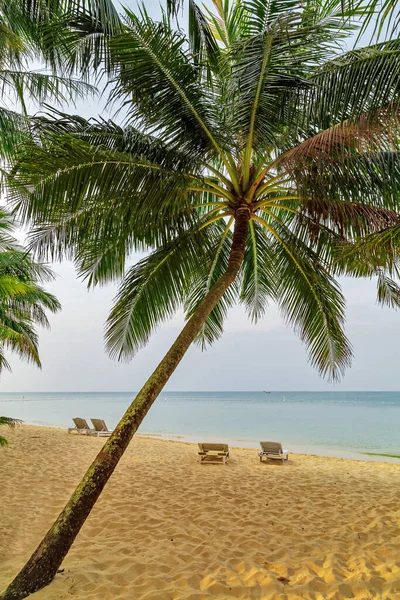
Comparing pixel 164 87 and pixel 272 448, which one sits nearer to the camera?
pixel 164 87

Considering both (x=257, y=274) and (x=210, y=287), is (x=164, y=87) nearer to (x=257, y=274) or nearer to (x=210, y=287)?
(x=210, y=287)

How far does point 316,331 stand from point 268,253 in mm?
1731

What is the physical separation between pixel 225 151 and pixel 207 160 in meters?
0.27

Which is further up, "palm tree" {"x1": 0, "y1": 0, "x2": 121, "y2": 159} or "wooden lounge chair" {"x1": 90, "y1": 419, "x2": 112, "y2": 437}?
"palm tree" {"x1": 0, "y1": 0, "x2": 121, "y2": 159}

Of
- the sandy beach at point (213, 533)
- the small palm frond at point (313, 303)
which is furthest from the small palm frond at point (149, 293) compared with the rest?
the sandy beach at point (213, 533)

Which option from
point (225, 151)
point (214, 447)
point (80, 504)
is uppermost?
point (225, 151)

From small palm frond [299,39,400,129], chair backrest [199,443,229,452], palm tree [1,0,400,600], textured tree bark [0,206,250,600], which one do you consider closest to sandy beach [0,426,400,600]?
textured tree bark [0,206,250,600]

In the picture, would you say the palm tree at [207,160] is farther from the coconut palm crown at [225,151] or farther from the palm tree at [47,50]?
the palm tree at [47,50]

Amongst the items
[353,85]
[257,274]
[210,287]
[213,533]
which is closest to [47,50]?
[353,85]

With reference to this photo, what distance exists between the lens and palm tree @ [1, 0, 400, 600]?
350 cm

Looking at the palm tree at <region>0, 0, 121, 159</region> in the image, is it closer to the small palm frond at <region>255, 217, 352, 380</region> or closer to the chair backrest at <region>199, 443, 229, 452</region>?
A: the small palm frond at <region>255, 217, 352, 380</region>

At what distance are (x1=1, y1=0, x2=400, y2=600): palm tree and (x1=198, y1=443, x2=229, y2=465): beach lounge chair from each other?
15.0 ft

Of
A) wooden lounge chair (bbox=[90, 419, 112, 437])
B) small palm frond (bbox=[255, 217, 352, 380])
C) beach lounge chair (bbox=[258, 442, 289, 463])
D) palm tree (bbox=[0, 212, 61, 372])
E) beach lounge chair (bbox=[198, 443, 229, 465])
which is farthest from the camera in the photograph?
wooden lounge chair (bbox=[90, 419, 112, 437])

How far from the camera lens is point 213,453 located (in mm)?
9414
